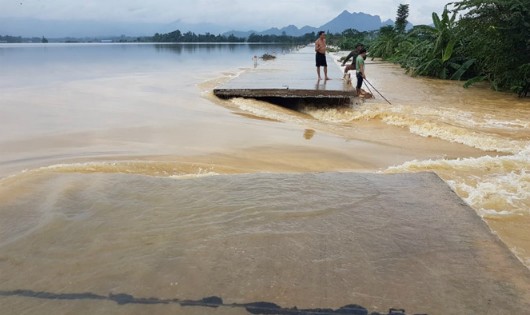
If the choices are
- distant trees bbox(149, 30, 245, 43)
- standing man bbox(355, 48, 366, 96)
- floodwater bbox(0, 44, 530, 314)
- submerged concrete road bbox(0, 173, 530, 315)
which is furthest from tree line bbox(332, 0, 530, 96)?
distant trees bbox(149, 30, 245, 43)

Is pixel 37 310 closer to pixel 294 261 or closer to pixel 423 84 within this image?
pixel 294 261

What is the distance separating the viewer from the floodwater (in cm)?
258

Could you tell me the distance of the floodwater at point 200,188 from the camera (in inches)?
102

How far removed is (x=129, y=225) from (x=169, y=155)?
2.95 metres

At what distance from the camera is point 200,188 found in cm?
430

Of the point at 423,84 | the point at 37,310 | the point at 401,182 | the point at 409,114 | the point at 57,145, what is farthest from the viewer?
the point at 423,84

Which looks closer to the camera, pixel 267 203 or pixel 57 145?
pixel 267 203

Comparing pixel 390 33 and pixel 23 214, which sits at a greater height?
pixel 390 33

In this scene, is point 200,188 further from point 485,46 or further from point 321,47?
point 485,46

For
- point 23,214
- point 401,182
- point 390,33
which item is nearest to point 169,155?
point 23,214

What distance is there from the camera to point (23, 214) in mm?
3672

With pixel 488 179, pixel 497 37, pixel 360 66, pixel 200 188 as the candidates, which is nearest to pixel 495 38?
pixel 497 37

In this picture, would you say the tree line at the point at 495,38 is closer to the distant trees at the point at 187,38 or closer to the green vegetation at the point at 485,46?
the green vegetation at the point at 485,46

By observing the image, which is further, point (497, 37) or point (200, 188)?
point (497, 37)
